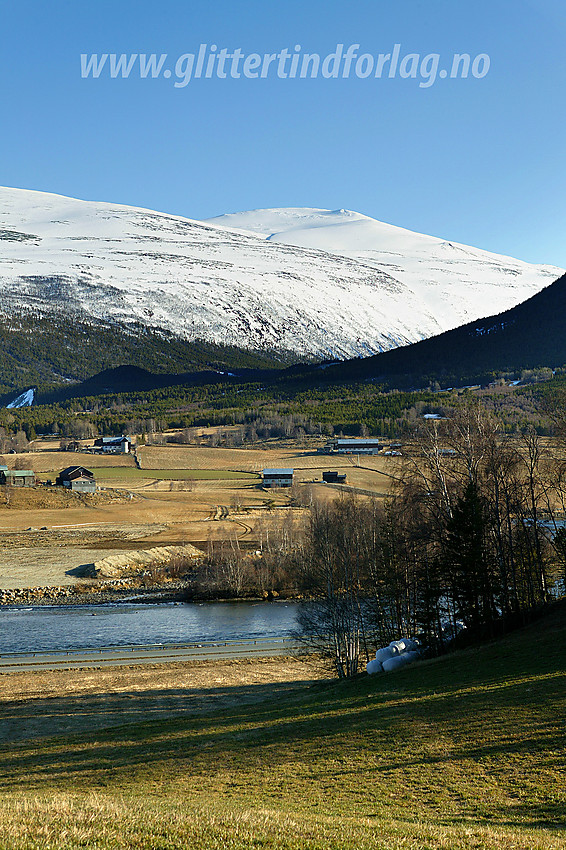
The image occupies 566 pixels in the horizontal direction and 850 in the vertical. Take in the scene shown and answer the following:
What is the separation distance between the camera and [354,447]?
166000mm

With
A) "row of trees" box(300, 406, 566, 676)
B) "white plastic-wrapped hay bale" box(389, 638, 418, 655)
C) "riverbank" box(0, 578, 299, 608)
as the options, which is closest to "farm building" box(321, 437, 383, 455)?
"riverbank" box(0, 578, 299, 608)

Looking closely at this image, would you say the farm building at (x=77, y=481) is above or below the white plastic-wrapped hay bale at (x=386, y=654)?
above

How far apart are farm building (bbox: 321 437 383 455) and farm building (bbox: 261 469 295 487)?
35036 mm

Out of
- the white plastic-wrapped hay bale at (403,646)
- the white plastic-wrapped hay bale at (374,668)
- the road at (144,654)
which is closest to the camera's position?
the white plastic-wrapped hay bale at (374,668)

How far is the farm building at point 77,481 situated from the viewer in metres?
124

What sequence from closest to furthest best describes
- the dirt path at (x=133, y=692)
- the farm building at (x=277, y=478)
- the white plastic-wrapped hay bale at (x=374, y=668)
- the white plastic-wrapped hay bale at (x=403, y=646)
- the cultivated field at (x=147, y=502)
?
1. the dirt path at (x=133, y=692)
2. the white plastic-wrapped hay bale at (x=374, y=668)
3. the white plastic-wrapped hay bale at (x=403, y=646)
4. the cultivated field at (x=147, y=502)
5. the farm building at (x=277, y=478)

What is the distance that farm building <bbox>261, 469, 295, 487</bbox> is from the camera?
128250 mm

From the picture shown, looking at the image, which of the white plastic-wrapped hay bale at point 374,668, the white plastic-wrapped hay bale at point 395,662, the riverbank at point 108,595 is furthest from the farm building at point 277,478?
the white plastic-wrapped hay bale at point 395,662

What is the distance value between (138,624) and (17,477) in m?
80.7

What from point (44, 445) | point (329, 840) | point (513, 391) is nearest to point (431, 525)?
point (329, 840)

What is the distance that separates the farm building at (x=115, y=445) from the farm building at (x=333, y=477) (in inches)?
2734

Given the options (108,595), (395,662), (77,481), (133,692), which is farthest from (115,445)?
(395,662)

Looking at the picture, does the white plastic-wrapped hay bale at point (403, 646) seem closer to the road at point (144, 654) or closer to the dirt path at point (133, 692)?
the dirt path at point (133, 692)

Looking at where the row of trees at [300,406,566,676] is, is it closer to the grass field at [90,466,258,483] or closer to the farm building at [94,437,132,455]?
the grass field at [90,466,258,483]
